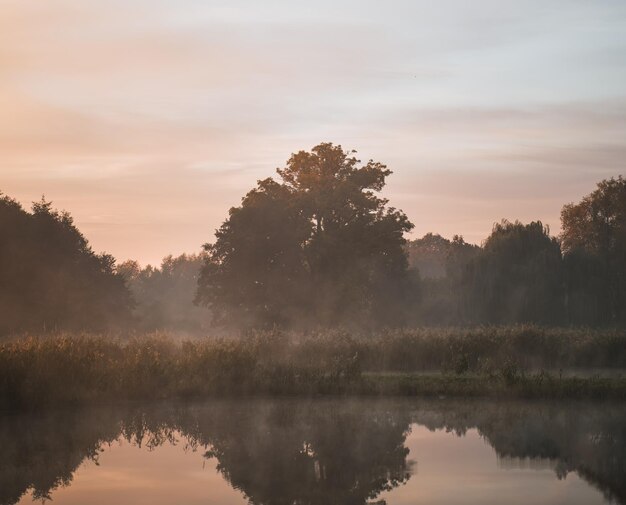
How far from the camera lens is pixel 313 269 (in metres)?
57.5

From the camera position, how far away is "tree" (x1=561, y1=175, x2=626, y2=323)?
60.4 m

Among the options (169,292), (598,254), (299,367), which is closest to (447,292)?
(598,254)

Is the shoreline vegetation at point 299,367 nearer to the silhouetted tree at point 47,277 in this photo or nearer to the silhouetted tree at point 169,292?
the silhouetted tree at point 47,277

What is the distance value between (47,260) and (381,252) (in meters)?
19.7

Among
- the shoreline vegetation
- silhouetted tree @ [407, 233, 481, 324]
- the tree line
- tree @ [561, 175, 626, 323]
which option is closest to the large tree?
the tree line

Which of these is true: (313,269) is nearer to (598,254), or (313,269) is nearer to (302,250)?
(302,250)

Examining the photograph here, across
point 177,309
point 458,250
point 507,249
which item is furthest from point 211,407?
point 177,309

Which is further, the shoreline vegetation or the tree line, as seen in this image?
the tree line

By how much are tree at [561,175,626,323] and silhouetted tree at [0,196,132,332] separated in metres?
28.0

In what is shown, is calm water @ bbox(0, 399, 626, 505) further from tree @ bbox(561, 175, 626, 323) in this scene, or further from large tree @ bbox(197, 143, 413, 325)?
tree @ bbox(561, 175, 626, 323)

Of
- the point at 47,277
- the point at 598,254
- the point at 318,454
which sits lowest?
the point at 318,454

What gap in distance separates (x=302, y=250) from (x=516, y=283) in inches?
522

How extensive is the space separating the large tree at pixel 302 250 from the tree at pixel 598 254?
1147cm

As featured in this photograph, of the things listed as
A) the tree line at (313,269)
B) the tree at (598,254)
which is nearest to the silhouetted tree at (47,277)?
the tree line at (313,269)
